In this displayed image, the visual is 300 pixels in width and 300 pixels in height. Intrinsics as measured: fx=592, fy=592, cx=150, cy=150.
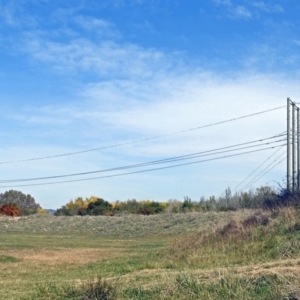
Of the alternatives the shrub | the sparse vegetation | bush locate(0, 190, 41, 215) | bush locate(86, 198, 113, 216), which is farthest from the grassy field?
bush locate(0, 190, 41, 215)

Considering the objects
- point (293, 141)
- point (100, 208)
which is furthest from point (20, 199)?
point (293, 141)

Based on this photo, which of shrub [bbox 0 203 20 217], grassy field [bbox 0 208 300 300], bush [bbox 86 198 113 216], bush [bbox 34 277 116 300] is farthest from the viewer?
shrub [bbox 0 203 20 217]

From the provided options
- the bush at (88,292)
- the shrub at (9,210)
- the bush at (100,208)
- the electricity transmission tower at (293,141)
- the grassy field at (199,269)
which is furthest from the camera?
the shrub at (9,210)

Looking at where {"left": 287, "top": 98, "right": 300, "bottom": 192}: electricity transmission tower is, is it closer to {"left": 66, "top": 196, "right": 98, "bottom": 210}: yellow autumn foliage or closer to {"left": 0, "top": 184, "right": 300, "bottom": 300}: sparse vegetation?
{"left": 0, "top": 184, "right": 300, "bottom": 300}: sparse vegetation

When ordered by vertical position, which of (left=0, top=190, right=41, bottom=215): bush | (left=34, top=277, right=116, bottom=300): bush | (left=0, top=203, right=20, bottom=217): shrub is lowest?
(left=34, top=277, right=116, bottom=300): bush

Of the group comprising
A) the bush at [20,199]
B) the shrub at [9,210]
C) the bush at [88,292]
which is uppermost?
the bush at [20,199]

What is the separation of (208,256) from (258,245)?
5.18ft

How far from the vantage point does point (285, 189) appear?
2912 centimetres

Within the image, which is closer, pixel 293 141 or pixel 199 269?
Answer: pixel 199 269

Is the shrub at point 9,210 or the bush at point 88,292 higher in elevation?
the shrub at point 9,210

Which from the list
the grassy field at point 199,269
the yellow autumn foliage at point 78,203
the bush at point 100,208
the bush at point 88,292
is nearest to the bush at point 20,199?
the yellow autumn foliage at point 78,203

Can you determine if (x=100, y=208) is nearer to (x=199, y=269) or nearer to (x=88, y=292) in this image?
(x=199, y=269)

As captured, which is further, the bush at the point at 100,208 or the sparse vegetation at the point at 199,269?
the bush at the point at 100,208

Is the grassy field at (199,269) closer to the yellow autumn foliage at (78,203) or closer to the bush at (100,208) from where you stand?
the bush at (100,208)
